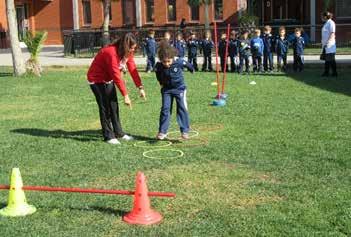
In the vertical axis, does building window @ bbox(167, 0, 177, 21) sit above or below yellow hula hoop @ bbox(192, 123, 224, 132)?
above

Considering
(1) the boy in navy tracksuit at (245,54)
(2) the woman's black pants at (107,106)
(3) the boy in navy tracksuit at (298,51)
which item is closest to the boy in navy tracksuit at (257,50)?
(1) the boy in navy tracksuit at (245,54)

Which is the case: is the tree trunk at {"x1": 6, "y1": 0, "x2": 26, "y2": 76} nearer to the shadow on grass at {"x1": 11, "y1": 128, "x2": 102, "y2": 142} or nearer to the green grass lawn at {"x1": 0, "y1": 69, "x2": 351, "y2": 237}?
the green grass lawn at {"x1": 0, "y1": 69, "x2": 351, "y2": 237}

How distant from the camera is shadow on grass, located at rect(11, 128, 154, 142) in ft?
30.7

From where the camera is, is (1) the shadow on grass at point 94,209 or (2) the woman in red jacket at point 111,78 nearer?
(1) the shadow on grass at point 94,209

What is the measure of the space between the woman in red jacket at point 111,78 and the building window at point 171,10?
3358cm

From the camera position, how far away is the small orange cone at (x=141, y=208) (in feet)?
17.7

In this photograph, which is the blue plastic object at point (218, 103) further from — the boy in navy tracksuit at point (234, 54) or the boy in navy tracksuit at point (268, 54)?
the boy in navy tracksuit at point (234, 54)

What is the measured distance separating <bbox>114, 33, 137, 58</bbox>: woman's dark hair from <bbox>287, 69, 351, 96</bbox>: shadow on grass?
6.87 metres

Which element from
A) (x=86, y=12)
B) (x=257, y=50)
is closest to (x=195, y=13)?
(x=86, y=12)

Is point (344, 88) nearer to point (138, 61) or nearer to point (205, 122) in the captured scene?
point (205, 122)

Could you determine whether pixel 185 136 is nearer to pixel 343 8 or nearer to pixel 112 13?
pixel 343 8

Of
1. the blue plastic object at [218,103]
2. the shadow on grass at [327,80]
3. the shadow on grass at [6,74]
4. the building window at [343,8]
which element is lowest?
the blue plastic object at [218,103]

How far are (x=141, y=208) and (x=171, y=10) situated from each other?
37.7m

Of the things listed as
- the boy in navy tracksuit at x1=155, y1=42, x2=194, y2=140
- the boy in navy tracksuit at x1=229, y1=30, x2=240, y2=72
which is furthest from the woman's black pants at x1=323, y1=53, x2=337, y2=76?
the boy in navy tracksuit at x1=155, y1=42, x2=194, y2=140
